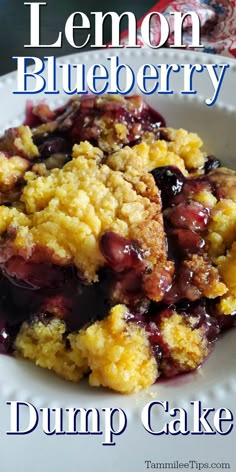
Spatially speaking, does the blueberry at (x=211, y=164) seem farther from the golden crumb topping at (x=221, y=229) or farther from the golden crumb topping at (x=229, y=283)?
the golden crumb topping at (x=229, y=283)

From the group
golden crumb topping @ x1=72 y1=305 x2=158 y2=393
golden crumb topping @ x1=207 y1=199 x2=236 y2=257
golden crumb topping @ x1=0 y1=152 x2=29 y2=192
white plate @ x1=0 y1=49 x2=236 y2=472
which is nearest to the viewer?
white plate @ x1=0 y1=49 x2=236 y2=472

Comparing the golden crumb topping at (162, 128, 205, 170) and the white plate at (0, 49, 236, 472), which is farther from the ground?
the golden crumb topping at (162, 128, 205, 170)

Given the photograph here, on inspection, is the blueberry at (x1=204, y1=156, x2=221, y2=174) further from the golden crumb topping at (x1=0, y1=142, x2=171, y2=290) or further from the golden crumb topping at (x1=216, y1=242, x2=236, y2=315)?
the golden crumb topping at (x1=216, y1=242, x2=236, y2=315)

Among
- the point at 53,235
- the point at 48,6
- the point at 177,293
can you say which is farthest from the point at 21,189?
the point at 48,6

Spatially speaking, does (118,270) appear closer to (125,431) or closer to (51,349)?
(51,349)

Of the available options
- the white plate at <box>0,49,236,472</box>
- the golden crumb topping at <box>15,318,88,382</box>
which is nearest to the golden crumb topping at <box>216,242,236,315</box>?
the white plate at <box>0,49,236,472</box>

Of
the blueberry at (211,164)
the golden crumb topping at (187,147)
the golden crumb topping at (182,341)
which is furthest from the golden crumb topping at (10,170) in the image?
the golden crumb topping at (182,341)

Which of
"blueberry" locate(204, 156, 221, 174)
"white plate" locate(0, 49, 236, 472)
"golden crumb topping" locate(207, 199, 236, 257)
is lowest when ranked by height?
"white plate" locate(0, 49, 236, 472)

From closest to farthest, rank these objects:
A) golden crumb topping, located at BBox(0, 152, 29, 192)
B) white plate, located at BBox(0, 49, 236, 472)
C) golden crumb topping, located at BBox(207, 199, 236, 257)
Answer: white plate, located at BBox(0, 49, 236, 472) → golden crumb topping, located at BBox(207, 199, 236, 257) → golden crumb topping, located at BBox(0, 152, 29, 192)
